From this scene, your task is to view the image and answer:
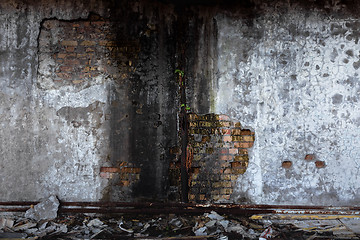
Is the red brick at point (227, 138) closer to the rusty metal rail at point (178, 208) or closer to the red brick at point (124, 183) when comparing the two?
the rusty metal rail at point (178, 208)

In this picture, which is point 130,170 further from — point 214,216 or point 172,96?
point 214,216

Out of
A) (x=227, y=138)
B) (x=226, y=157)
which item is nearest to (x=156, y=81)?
(x=227, y=138)

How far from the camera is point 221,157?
3.32 m

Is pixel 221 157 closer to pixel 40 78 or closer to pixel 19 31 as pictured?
pixel 40 78

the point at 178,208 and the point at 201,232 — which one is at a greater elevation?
the point at 178,208

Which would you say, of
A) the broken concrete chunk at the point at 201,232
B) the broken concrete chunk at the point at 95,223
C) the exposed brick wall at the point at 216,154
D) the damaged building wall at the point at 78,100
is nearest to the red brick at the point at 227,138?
the exposed brick wall at the point at 216,154

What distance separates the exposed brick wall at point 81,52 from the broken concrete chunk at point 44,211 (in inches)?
53.6

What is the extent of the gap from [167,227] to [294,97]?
2.08m

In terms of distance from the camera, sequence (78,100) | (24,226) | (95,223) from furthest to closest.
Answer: (78,100) → (95,223) → (24,226)

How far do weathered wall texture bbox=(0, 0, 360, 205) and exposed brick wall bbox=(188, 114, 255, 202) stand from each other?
17 mm

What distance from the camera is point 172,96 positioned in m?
3.32

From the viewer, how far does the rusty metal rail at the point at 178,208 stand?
327cm

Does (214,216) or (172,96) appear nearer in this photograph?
(214,216)

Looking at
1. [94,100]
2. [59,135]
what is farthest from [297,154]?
[59,135]
